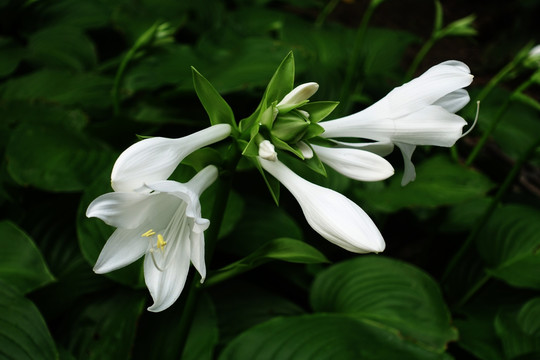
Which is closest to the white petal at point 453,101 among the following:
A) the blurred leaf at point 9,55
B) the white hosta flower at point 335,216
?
the white hosta flower at point 335,216

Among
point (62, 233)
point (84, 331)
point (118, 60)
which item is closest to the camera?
point (84, 331)

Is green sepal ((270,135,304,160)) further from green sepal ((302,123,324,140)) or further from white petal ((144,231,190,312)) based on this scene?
white petal ((144,231,190,312))

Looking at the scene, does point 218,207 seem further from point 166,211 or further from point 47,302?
point 47,302

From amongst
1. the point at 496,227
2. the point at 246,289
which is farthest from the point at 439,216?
the point at 246,289

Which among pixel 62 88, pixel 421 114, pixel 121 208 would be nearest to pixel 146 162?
pixel 121 208

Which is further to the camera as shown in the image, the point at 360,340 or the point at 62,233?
the point at 62,233

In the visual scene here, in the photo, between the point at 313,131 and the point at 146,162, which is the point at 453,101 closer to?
the point at 313,131

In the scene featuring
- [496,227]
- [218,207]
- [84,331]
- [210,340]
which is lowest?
[84,331]
